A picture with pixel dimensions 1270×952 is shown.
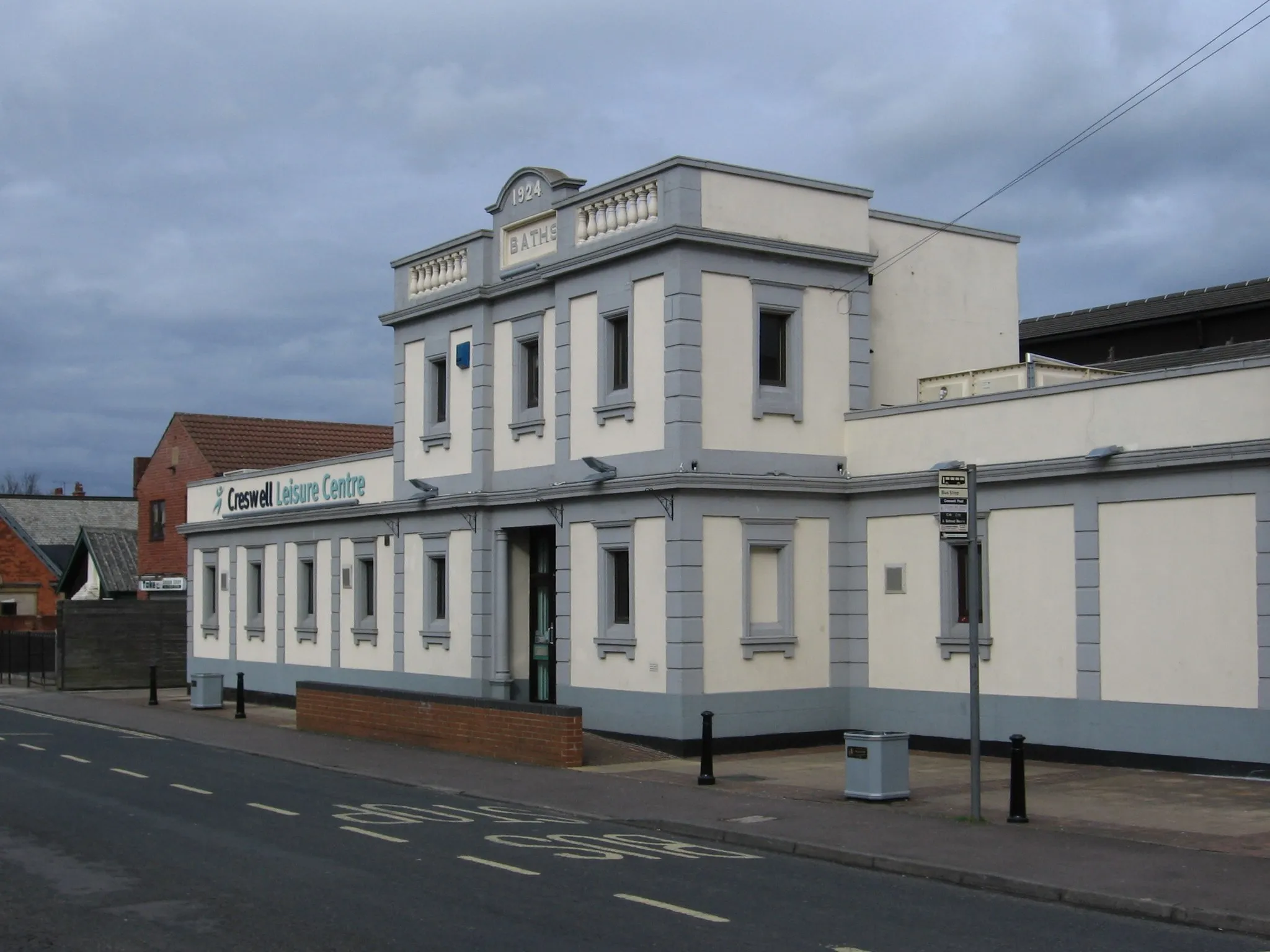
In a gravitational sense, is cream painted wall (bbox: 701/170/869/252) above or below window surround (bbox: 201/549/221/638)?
above

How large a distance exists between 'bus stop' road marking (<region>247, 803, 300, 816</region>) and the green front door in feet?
30.5

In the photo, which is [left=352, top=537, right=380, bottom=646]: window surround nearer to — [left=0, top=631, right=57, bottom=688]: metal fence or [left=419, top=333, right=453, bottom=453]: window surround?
[left=419, top=333, right=453, bottom=453]: window surround

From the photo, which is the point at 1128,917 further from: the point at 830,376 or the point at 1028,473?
the point at 830,376

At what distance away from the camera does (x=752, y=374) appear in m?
22.5

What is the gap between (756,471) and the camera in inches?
884

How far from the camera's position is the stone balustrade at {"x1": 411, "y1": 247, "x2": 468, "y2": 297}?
89.4ft

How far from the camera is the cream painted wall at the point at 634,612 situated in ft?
72.4

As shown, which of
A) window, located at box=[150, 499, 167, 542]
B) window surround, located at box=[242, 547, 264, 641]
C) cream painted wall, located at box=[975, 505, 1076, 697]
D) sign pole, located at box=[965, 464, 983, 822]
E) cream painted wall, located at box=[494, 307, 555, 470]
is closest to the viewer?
sign pole, located at box=[965, 464, 983, 822]

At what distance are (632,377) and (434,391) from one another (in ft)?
22.0

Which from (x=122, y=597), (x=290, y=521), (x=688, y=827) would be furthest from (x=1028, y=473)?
(x=122, y=597)

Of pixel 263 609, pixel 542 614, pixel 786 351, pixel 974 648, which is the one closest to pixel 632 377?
pixel 786 351

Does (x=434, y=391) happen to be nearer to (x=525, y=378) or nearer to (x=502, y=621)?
(x=525, y=378)

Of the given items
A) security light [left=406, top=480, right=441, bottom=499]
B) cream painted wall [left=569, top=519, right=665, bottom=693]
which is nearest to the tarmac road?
cream painted wall [left=569, top=519, right=665, bottom=693]

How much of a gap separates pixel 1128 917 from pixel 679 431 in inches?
465
